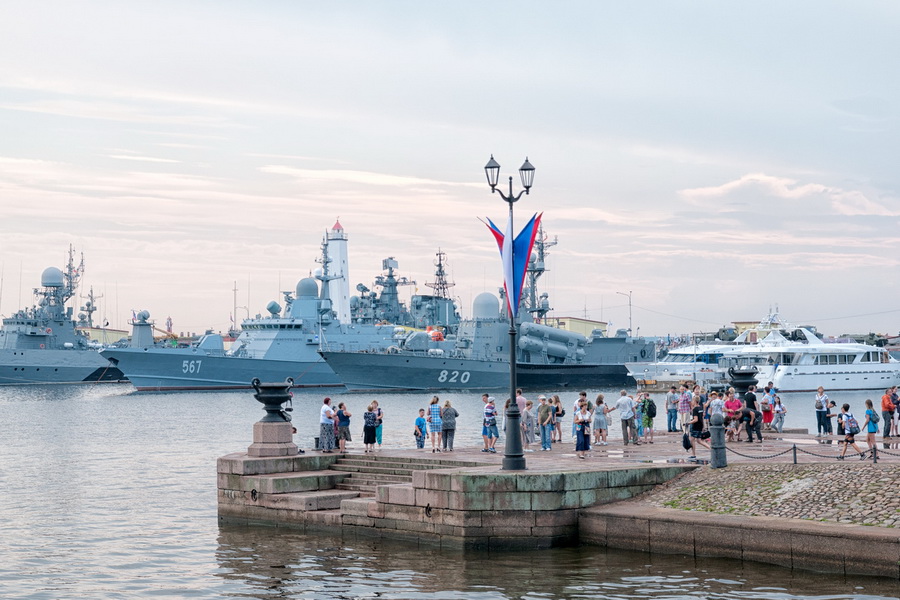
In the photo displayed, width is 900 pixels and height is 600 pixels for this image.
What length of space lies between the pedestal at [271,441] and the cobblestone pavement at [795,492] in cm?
774

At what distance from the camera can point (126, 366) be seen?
A: 84.4 meters

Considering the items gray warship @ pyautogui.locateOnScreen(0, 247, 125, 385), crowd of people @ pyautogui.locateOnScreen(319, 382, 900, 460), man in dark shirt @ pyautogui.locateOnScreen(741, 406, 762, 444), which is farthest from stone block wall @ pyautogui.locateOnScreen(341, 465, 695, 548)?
gray warship @ pyautogui.locateOnScreen(0, 247, 125, 385)

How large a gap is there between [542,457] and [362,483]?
376 cm

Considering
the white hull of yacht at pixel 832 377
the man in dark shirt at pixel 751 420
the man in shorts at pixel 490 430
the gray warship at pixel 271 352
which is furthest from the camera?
the gray warship at pixel 271 352

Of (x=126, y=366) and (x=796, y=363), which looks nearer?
(x=796, y=363)

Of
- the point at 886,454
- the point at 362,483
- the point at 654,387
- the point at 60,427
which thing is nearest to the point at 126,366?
the point at 60,427

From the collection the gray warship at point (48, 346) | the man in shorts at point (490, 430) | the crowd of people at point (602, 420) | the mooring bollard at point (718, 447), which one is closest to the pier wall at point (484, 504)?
the mooring bollard at point (718, 447)

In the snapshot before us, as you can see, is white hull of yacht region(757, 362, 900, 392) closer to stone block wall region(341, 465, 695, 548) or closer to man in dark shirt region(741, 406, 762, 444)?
man in dark shirt region(741, 406, 762, 444)

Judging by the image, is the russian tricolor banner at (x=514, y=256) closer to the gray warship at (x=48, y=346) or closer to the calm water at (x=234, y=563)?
the calm water at (x=234, y=563)

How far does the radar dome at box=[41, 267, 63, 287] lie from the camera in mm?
103750

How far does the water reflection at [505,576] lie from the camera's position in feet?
47.3

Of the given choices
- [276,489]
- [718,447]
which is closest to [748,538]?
[718,447]

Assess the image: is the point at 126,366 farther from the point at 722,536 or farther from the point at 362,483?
the point at 722,536

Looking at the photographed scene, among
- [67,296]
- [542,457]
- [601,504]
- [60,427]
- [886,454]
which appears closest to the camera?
[601,504]
